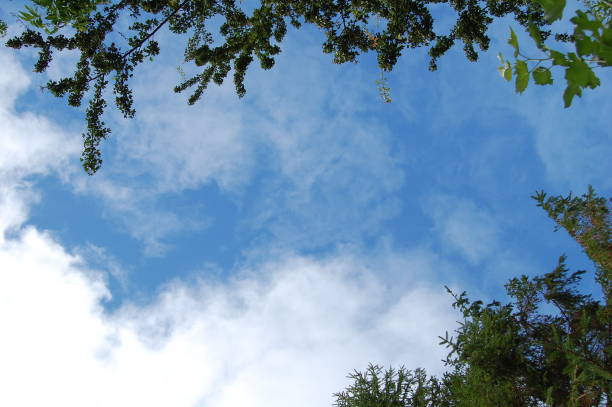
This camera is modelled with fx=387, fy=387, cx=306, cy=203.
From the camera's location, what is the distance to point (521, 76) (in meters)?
1.23

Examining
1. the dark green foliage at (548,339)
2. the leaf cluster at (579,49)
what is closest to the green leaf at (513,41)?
the leaf cluster at (579,49)

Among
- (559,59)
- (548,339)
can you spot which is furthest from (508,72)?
(548,339)

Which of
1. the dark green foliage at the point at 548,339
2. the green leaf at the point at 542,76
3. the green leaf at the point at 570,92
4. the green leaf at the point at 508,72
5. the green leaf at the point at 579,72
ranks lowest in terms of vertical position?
the green leaf at the point at 570,92

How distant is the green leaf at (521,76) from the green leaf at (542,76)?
5cm

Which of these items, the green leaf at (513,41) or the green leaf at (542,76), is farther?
the green leaf at (542,76)

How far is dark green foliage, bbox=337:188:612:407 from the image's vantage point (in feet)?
22.5

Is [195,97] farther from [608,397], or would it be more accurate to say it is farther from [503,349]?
[608,397]

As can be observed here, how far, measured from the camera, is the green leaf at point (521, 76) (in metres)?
1.23

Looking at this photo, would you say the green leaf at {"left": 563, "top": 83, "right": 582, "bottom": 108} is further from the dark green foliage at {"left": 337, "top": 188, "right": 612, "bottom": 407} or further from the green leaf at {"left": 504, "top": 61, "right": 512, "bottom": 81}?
the dark green foliage at {"left": 337, "top": 188, "right": 612, "bottom": 407}

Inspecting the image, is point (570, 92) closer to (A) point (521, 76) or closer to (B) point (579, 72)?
(B) point (579, 72)

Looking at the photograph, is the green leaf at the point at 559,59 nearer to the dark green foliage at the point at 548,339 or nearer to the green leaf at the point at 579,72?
the green leaf at the point at 579,72

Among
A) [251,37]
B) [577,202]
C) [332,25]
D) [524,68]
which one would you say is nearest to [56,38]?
[251,37]

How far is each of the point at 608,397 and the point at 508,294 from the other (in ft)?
9.56

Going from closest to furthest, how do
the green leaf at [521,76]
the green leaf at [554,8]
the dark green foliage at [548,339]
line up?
1. the green leaf at [554,8]
2. the green leaf at [521,76]
3. the dark green foliage at [548,339]
